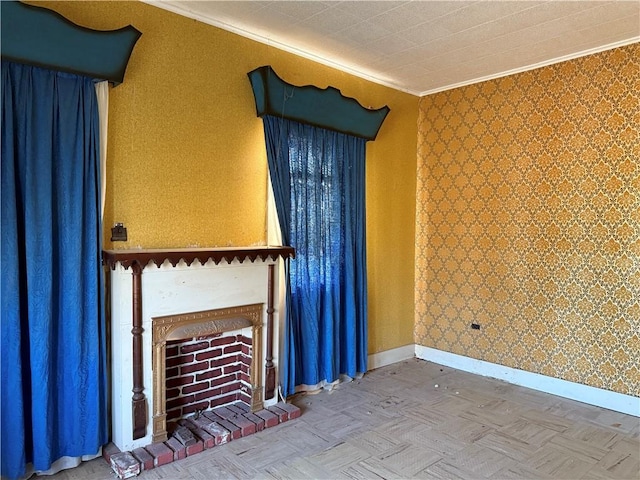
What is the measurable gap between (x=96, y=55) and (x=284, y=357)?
2.34 m

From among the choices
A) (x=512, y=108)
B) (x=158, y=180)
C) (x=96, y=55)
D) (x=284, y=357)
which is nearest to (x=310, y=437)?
(x=284, y=357)

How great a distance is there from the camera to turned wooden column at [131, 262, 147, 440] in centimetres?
254

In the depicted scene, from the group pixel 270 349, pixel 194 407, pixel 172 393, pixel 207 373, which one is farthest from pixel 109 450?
pixel 270 349

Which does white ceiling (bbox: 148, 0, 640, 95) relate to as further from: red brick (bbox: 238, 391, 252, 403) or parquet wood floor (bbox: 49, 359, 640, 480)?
parquet wood floor (bbox: 49, 359, 640, 480)

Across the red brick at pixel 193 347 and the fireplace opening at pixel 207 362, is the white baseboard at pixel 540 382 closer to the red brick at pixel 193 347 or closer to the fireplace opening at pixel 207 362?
the fireplace opening at pixel 207 362

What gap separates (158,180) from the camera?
2.90m

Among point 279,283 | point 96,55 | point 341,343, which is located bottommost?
point 341,343

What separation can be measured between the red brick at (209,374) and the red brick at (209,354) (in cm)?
10

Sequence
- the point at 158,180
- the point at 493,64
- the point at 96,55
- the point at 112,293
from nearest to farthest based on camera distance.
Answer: the point at 96,55 < the point at 112,293 < the point at 158,180 < the point at 493,64

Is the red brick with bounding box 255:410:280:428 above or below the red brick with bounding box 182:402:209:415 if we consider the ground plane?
below

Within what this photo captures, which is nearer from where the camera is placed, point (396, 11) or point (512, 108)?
point (396, 11)

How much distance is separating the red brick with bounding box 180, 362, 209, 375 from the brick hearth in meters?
0.30

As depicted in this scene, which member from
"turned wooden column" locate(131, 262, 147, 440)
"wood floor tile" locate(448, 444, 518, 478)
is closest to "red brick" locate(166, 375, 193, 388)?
"turned wooden column" locate(131, 262, 147, 440)

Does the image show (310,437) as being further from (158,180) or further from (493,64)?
(493,64)
